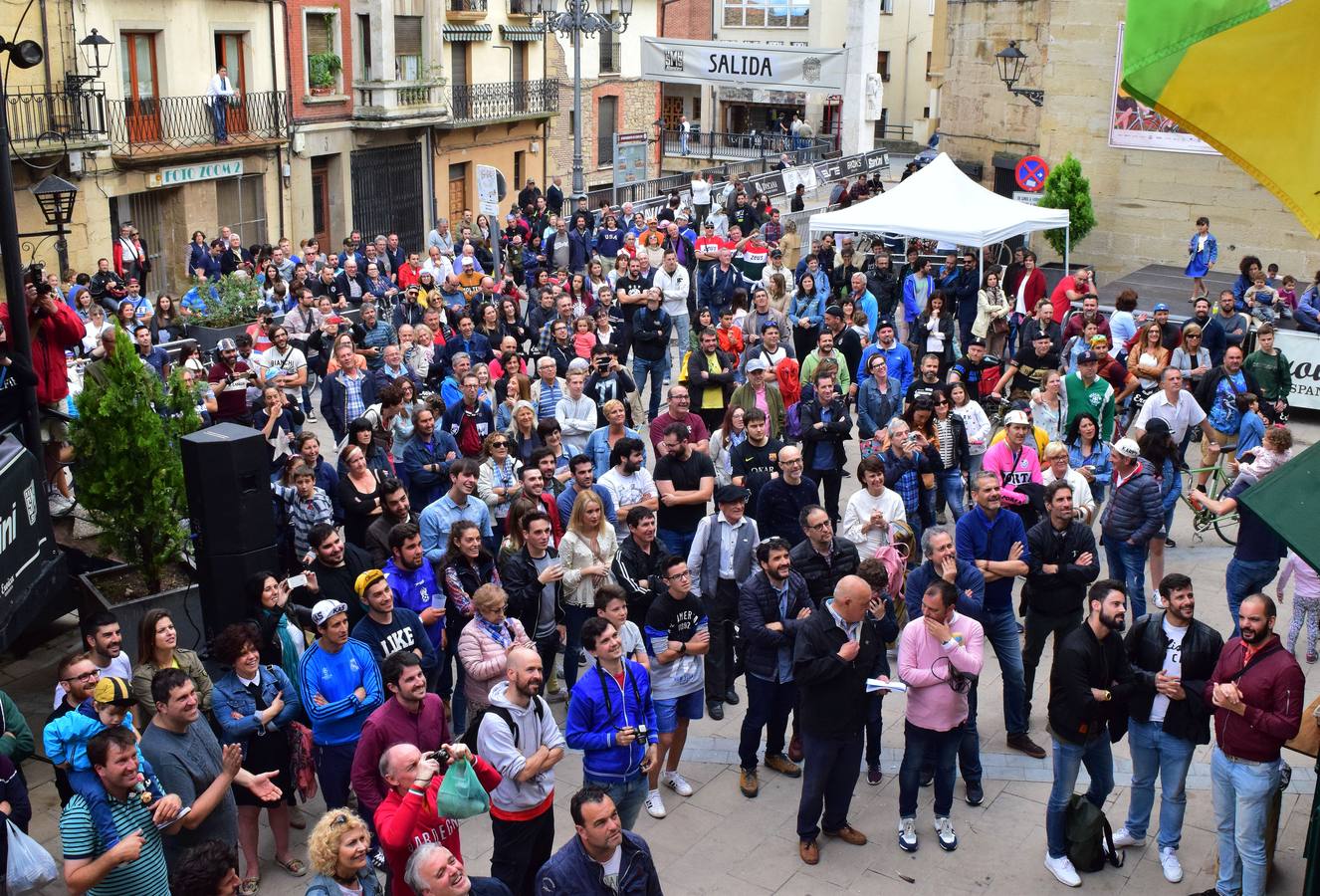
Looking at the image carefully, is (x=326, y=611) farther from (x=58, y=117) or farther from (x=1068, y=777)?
(x=58, y=117)

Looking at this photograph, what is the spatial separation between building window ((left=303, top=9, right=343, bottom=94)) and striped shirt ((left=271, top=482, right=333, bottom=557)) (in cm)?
2299

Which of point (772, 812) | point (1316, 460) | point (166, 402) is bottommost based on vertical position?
point (772, 812)

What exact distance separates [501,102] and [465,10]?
9.25 feet

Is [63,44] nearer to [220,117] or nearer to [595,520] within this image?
[220,117]

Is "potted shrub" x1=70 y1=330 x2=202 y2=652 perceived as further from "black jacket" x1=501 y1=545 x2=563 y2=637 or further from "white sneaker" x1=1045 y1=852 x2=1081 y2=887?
"white sneaker" x1=1045 y1=852 x2=1081 y2=887

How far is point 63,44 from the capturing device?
23.0 m

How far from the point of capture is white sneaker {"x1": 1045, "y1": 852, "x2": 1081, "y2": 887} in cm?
727

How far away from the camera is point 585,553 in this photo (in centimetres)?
866

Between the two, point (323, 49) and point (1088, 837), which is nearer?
point (1088, 837)

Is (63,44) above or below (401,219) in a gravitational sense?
above

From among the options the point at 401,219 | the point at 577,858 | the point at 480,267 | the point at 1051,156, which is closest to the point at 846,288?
the point at 480,267

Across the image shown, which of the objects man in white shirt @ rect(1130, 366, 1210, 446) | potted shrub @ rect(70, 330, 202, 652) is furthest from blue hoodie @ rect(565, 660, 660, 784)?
man in white shirt @ rect(1130, 366, 1210, 446)

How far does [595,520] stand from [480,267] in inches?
533

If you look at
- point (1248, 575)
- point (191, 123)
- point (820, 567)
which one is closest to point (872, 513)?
point (820, 567)
